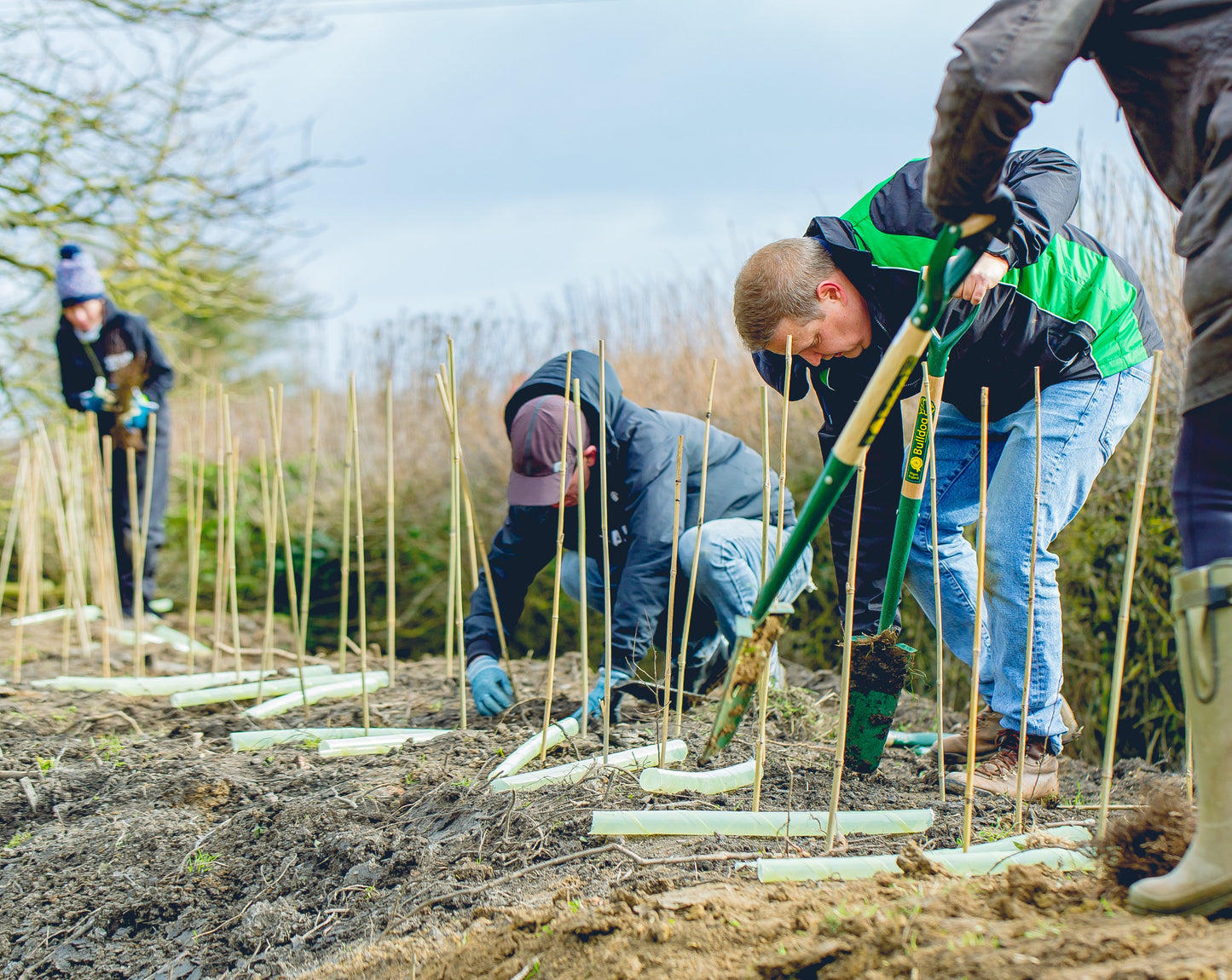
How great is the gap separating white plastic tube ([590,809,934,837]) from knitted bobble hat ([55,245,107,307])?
4.49m

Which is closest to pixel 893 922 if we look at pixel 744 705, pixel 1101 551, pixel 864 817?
pixel 744 705

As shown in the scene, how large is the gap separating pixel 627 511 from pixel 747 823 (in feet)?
4.19

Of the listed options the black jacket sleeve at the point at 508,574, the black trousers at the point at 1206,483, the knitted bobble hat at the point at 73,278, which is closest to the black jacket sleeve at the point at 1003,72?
the black trousers at the point at 1206,483

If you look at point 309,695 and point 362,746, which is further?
point 309,695

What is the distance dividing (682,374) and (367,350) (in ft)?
10.4

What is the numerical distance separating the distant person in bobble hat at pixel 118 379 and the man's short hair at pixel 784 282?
13.6 feet

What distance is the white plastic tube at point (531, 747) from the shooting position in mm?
2336

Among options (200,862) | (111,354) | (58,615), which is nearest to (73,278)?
(111,354)

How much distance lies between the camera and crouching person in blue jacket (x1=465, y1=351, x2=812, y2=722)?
9.15 ft

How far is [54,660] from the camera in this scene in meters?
4.71

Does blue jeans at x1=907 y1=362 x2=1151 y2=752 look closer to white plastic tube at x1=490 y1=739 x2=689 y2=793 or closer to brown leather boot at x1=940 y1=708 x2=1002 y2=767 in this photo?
brown leather boot at x1=940 y1=708 x2=1002 y2=767

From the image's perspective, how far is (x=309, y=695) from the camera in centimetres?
335

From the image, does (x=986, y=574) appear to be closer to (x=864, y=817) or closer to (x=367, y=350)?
(x=864, y=817)

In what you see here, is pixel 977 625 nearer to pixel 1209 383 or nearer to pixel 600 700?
pixel 1209 383
